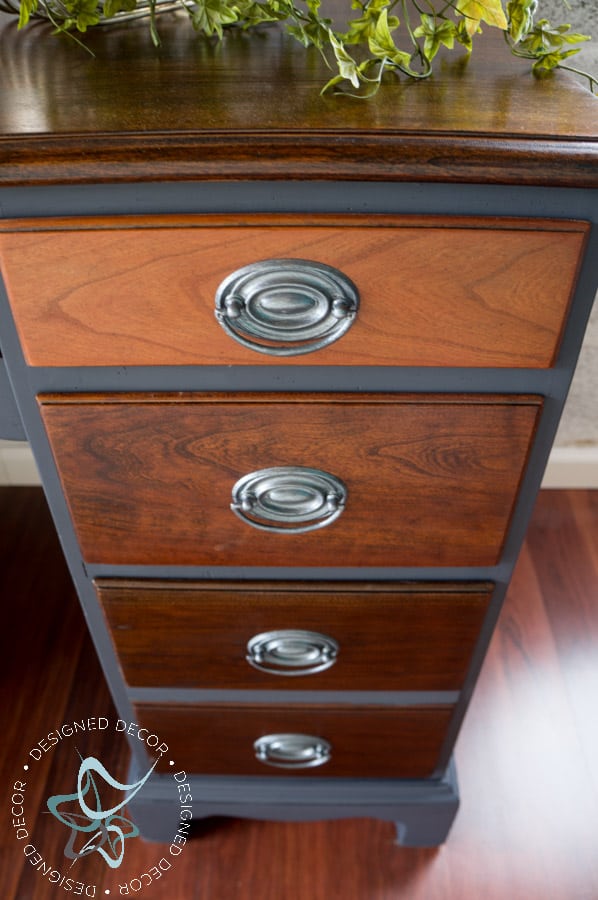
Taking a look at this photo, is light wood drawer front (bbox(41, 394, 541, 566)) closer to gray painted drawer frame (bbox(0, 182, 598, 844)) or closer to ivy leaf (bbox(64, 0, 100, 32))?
gray painted drawer frame (bbox(0, 182, 598, 844))

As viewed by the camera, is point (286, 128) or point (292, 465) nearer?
point (286, 128)

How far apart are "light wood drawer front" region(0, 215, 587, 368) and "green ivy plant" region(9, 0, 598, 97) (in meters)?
0.13

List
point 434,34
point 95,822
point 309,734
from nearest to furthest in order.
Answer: point 434,34
point 309,734
point 95,822

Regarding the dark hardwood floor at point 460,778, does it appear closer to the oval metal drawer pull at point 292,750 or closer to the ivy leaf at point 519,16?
the oval metal drawer pull at point 292,750

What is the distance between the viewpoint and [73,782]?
1.05 metres

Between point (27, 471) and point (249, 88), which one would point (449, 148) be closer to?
point (249, 88)

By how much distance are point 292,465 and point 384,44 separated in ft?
1.03

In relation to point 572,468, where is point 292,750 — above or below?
below

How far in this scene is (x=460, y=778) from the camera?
1065mm

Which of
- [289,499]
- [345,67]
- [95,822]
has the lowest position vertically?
[95,822]

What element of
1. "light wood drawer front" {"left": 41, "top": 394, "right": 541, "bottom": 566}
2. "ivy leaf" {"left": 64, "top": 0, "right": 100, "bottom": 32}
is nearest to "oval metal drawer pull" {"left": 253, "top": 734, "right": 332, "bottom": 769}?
"light wood drawer front" {"left": 41, "top": 394, "right": 541, "bottom": 566}

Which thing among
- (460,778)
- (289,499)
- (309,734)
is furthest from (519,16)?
(460,778)

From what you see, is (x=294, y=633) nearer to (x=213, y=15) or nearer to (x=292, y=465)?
(x=292, y=465)

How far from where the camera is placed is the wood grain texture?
17.9 inches
